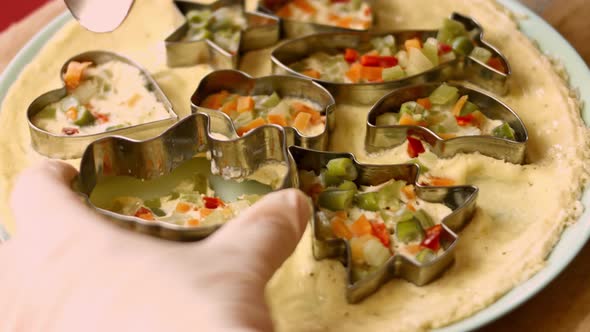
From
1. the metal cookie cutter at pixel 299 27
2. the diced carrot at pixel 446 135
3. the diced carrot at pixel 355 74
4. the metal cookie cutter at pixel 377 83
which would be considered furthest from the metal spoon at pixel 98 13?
the diced carrot at pixel 446 135

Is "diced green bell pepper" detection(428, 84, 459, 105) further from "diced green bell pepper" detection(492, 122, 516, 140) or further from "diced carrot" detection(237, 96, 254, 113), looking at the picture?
"diced carrot" detection(237, 96, 254, 113)

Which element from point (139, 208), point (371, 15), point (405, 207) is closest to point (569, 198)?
point (405, 207)

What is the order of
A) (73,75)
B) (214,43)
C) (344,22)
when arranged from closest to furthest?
(73,75) < (214,43) < (344,22)

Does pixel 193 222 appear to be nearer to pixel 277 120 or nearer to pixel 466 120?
pixel 277 120

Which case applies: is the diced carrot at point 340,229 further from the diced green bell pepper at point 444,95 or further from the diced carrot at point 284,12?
the diced carrot at point 284,12

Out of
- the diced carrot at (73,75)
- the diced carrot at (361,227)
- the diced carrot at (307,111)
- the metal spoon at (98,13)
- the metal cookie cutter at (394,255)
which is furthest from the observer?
the diced carrot at (73,75)

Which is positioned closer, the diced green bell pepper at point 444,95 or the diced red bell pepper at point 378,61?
the diced green bell pepper at point 444,95

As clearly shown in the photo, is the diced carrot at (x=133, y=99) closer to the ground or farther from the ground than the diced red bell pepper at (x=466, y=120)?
closer to the ground

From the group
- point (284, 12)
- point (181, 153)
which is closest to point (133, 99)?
point (181, 153)
